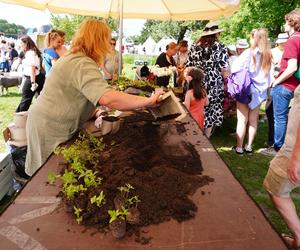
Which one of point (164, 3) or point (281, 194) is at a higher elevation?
point (164, 3)

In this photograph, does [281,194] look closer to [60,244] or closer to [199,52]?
[60,244]

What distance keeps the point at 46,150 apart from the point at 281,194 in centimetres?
178

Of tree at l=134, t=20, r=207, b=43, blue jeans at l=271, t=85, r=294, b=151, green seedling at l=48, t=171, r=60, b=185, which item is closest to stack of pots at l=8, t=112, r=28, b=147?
green seedling at l=48, t=171, r=60, b=185

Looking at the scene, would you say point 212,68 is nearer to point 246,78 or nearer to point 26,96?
point 246,78

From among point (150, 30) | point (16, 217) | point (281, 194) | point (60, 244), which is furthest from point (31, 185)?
point (150, 30)

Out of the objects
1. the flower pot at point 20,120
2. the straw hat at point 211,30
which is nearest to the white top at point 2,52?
the straw hat at point 211,30

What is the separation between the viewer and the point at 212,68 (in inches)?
177

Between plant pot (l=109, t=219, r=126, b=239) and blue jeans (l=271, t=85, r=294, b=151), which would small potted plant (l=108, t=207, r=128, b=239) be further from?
blue jeans (l=271, t=85, r=294, b=151)

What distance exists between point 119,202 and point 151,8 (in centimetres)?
547

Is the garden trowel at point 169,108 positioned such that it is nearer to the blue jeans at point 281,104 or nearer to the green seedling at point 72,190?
the green seedling at point 72,190

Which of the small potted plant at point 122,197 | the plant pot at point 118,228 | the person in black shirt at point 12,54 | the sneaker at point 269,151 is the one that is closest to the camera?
the plant pot at point 118,228

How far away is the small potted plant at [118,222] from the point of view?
1.20 metres

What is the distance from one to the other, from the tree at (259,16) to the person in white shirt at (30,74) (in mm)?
12482

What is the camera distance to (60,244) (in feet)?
3.82
